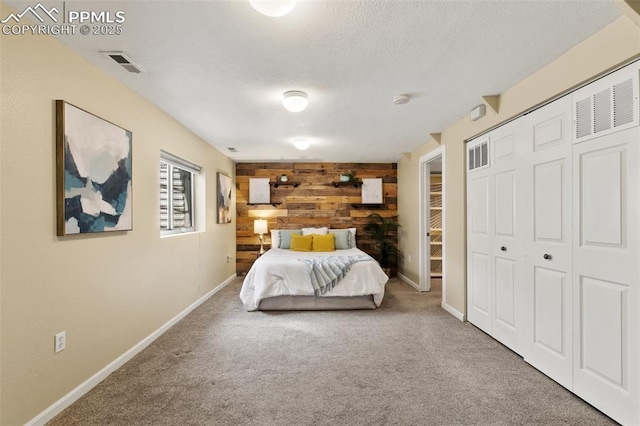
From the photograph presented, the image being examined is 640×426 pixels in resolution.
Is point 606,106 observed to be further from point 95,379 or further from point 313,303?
point 95,379

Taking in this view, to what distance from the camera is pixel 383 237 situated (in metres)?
5.96

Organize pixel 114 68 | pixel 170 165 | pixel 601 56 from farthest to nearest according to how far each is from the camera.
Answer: pixel 170 165 < pixel 114 68 < pixel 601 56

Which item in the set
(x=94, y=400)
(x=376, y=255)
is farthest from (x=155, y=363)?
(x=376, y=255)

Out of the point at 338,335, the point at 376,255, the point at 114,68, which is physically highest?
the point at 114,68

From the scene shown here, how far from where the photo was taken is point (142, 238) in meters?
2.84

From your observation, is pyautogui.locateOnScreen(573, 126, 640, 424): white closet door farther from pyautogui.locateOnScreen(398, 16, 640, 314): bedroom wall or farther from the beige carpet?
pyautogui.locateOnScreen(398, 16, 640, 314): bedroom wall

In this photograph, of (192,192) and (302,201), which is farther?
(302,201)

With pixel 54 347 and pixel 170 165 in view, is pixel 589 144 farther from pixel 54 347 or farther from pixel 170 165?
pixel 170 165

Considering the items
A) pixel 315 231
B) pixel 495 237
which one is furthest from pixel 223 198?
pixel 495 237

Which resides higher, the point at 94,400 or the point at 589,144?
the point at 589,144

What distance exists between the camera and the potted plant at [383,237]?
5.88 metres

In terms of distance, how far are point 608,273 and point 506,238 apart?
983 mm

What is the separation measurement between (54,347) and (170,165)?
8.24 feet

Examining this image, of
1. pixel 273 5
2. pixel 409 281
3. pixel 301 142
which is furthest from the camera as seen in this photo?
pixel 409 281
